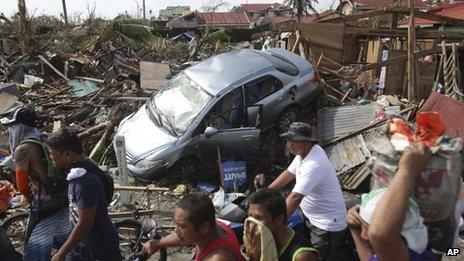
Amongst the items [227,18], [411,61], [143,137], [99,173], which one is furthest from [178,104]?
[227,18]

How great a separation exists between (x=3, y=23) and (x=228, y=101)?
767 inches

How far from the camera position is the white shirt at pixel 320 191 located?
3178 millimetres

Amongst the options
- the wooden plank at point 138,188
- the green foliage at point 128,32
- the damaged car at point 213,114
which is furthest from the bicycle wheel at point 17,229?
the green foliage at point 128,32

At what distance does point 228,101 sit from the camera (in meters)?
8.01

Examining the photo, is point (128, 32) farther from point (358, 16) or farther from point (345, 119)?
point (345, 119)

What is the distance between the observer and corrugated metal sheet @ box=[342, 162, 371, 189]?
23.4 ft

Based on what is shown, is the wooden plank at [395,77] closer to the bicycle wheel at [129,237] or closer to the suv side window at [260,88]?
the suv side window at [260,88]

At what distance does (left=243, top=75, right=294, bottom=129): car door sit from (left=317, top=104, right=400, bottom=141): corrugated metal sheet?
0.83 metres

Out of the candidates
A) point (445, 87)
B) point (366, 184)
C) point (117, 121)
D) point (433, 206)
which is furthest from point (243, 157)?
point (433, 206)

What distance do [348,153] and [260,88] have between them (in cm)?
208

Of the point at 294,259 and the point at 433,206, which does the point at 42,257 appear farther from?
the point at 433,206

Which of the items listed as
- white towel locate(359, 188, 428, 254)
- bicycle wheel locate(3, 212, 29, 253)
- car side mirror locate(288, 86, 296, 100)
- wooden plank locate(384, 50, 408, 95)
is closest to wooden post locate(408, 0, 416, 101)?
wooden plank locate(384, 50, 408, 95)

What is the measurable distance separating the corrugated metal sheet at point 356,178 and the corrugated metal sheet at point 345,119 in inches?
38.9

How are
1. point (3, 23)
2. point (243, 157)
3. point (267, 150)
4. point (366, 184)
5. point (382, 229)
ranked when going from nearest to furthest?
point (382, 229) < point (366, 184) < point (243, 157) < point (267, 150) < point (3, 23)
